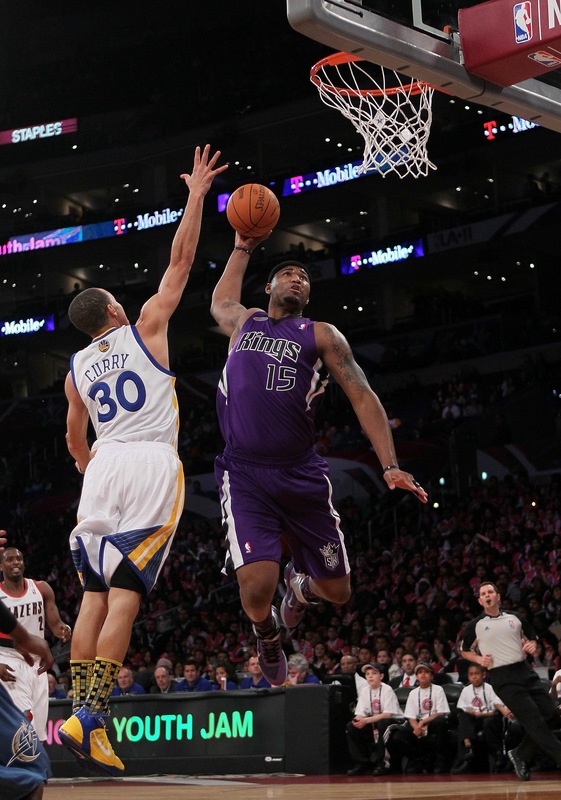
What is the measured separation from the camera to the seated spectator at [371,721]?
12.4m

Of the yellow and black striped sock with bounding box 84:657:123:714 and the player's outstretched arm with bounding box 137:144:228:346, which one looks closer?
the yellow and black striped sock with bounding box 84:657:123:714

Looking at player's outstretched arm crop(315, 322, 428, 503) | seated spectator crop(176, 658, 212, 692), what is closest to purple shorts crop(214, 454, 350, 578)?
player's outstretched arm crop(315, 322, 428, 503)

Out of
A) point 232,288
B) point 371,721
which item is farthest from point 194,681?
point 232,288

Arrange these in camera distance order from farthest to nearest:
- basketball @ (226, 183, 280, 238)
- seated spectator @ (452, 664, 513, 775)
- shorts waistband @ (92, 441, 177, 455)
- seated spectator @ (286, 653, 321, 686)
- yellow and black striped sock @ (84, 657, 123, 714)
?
seated spectator @ (286, 653, 321, 686) → seated spectator @ (452, 664, 513, 775) → basketball @ (226, 183, 280, 238) → shorts waistband @ (92, 441, 177, 455) → yellow and black striped sock @ (84, 657, 123, 714)

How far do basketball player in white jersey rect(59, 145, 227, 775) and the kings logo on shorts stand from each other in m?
0.99

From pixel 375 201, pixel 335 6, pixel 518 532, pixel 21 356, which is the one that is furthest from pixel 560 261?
pixel 335 6

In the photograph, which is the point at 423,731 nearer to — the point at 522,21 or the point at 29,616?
the point at 29,616

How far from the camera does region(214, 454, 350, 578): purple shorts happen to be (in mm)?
5824

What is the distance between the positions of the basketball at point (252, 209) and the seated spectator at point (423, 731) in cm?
735

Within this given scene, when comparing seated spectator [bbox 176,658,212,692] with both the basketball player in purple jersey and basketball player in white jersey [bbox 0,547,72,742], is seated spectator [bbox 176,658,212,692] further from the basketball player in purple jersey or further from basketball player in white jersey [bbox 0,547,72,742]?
the basketball player in purple jersey

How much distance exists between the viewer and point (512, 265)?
108ft

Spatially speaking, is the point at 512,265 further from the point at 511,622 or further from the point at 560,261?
the point at 511,622

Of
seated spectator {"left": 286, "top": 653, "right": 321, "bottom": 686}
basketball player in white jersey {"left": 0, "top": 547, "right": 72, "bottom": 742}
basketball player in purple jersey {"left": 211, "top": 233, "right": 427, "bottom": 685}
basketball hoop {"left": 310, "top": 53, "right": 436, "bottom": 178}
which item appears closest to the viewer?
basketball player in purple jersey {"left": 211, "top": 233, "right": 427, "bottom": 685}

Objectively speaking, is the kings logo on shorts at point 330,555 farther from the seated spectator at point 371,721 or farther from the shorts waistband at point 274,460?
the seated spectator at point 371,721
